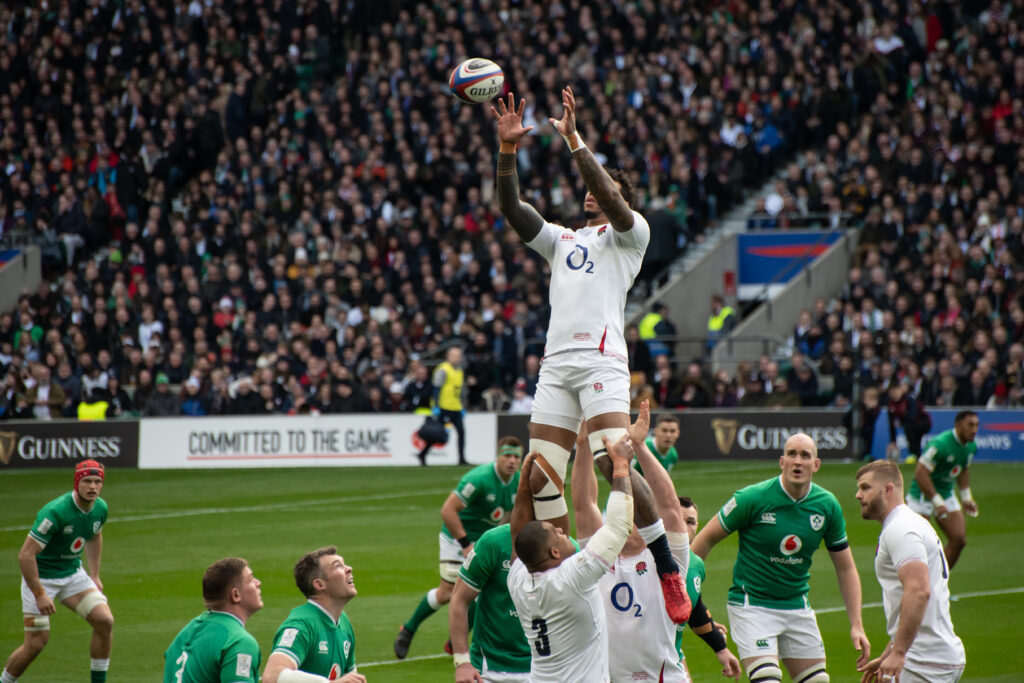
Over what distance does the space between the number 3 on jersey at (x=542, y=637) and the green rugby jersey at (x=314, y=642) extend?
105cm

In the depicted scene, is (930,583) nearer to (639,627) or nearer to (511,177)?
(639,627)

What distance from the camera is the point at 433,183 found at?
1286 inches

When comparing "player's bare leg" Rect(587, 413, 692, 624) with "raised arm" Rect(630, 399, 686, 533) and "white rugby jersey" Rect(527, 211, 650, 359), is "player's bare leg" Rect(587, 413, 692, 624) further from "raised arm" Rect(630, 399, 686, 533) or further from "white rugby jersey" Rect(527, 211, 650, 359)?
"white rugby jersey" Rect(527, 211, 650, 359)

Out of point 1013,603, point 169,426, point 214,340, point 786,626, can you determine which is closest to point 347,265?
point 214,340

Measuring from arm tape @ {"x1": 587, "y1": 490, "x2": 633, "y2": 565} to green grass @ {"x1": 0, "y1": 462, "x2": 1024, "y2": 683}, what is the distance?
207 inches

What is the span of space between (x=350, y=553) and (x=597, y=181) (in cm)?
1038

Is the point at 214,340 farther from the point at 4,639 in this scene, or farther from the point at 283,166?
the point at 4,639

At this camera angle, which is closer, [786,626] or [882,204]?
[786,626]

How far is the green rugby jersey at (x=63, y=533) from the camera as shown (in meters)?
10.7

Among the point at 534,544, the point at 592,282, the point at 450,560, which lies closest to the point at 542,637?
the point at 534,544

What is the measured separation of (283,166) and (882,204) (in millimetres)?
14797

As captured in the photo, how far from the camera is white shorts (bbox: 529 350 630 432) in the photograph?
25.8 ft

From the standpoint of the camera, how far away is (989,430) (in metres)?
24.7

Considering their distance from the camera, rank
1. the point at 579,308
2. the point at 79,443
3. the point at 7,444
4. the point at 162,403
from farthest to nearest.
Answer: the point at 162,403 < the point at 7,444 < the point at 79,443 < the point at 579,308
